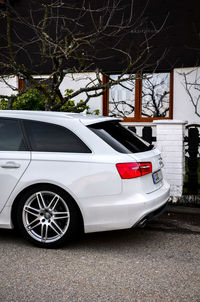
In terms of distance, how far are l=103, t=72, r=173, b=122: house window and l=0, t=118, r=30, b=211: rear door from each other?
8175 mm

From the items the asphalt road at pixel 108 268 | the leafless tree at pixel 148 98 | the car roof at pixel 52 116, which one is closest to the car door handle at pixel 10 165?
the car roof at pixel 52 116

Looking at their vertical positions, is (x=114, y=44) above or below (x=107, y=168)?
above

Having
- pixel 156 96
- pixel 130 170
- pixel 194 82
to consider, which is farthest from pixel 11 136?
pixel 156 96

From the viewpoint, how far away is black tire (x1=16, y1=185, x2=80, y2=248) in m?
4.57

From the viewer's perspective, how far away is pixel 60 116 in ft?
16.0

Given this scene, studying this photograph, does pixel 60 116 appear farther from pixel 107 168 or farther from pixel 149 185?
pixel 149 185

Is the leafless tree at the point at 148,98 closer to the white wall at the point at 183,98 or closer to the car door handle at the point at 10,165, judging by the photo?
the white wall at the point at 183,98

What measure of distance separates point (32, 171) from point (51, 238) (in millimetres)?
781

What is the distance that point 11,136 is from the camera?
496 centimetres

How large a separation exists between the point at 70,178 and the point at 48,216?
54 cm

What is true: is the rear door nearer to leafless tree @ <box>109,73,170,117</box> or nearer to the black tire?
the black tire

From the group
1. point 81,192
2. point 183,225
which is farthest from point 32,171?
point 183,225

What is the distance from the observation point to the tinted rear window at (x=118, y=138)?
468cm

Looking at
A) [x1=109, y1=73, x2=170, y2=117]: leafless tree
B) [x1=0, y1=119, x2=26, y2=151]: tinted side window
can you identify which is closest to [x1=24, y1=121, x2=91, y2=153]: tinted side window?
[x1=0, y1=119, x2=26, y2=151]: tinted side window
